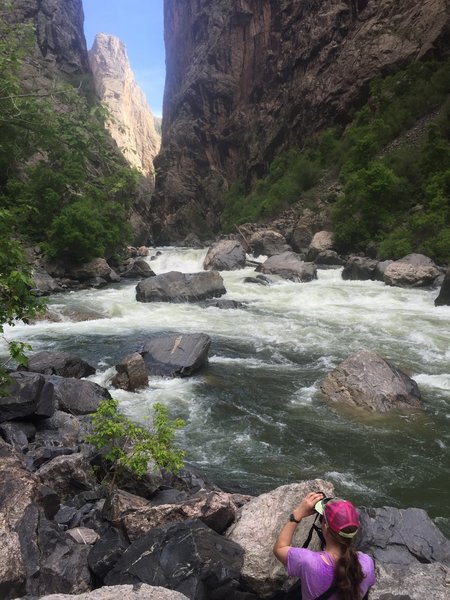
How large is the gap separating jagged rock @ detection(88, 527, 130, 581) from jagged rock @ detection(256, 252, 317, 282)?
20.5 meters

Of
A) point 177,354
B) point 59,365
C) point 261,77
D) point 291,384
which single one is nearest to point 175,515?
point 291,384

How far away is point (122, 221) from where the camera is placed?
30.4m

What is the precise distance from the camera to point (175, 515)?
427 cm

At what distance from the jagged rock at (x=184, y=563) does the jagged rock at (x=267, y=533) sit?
132 millimetres

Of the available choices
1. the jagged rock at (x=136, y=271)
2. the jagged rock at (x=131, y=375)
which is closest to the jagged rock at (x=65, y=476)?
the jagged rock at (x=131, y=375)

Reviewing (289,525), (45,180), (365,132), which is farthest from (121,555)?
(365,132)

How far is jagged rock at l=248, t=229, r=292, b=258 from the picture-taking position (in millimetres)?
35344

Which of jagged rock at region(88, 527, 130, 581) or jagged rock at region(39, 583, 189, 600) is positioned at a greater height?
jagged rock at region(39, 583, 189, 600)

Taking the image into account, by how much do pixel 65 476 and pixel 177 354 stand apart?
230 inches

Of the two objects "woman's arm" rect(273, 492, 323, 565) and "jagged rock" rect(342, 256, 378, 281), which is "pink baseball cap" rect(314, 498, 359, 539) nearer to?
"woman's arm" rect(273, 492, 323, 565)

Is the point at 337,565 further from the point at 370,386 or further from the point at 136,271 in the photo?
the point at 136,271

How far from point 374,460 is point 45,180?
25920 millimetres

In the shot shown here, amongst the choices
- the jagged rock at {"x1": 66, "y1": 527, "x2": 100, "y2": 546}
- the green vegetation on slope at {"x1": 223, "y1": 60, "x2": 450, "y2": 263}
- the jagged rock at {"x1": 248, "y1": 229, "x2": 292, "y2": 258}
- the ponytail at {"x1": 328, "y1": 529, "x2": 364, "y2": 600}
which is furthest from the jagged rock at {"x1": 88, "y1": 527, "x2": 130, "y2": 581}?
the jagged rock at {"x1": 248, "y1": 229, "x2": 292, "y2": 258}

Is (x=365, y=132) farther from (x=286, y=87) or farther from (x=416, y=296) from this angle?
(x=416, y=296)
